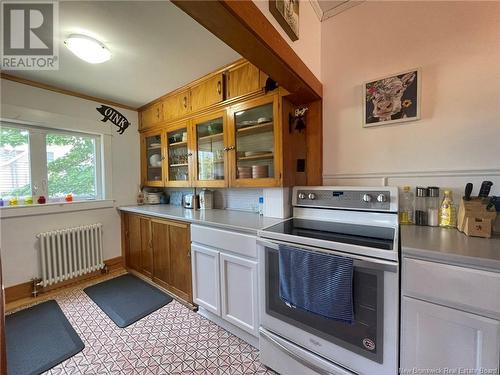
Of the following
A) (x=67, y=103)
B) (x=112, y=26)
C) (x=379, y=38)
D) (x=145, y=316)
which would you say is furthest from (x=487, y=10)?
(x=67, y=103)

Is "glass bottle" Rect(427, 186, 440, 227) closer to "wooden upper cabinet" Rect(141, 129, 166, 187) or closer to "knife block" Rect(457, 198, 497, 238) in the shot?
"knife block" Rect(457, 198, 497, 238)

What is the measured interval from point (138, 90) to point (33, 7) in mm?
1198

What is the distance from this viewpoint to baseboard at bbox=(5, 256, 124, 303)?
7.18 ft

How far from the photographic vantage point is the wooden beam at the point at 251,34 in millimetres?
832

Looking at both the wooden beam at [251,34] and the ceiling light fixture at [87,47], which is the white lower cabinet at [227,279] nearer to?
the wooden beam at [251,34]

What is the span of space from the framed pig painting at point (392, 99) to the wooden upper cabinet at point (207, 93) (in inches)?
49.6

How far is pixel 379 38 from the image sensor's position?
1611 mm

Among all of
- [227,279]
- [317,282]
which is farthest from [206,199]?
[317,282]

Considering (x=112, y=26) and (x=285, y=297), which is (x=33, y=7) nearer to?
(x=112, y=26)

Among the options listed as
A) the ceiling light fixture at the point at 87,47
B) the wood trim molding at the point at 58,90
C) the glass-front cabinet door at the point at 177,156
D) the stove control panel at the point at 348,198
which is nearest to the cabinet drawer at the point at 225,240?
the stove control panel at the point at 348,198

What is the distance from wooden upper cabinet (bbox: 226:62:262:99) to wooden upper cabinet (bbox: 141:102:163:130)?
1.28 meters

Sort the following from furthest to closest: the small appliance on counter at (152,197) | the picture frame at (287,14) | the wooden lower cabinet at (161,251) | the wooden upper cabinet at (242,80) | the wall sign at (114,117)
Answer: the small appliance on counter at (152,197) < the wall sign at (114,117) < the wooden lower cabinet at (161,251) < the wooden upper cabinet at (242,80) < the picture frame at (287,14)

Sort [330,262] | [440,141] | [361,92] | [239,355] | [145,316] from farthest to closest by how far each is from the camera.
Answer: [145,316], [361,92], [239,355], [440,141], [330,262]

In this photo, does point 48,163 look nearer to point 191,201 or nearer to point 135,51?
point 191,201
